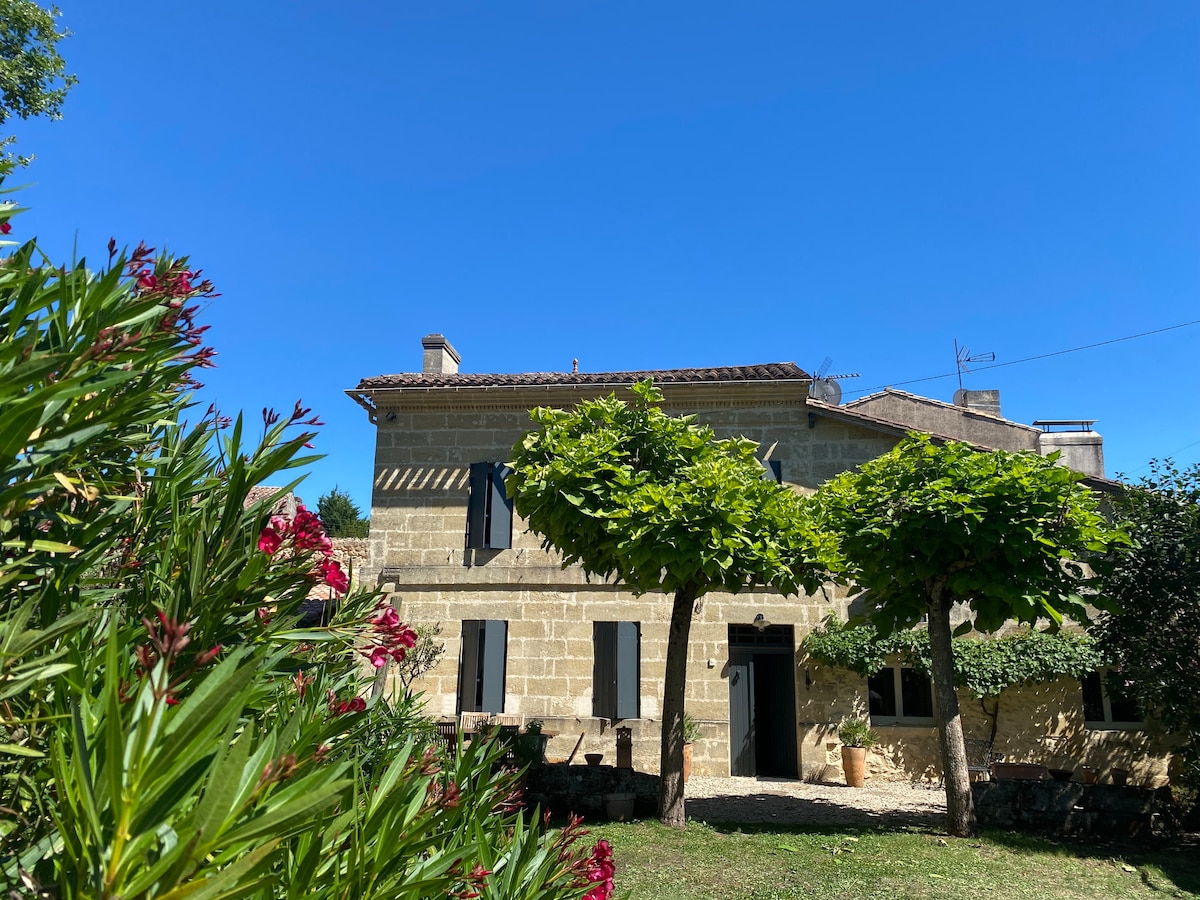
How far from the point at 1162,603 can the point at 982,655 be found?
14.1ft

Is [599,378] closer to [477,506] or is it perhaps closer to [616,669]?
[477,506]

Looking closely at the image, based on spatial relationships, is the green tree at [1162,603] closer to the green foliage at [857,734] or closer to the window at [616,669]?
the green foliage at [857,734]

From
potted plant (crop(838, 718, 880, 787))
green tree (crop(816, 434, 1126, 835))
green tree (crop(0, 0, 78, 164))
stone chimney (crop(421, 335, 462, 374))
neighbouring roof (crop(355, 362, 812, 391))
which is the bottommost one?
potted plant (crop(838, 718, 880, 787))

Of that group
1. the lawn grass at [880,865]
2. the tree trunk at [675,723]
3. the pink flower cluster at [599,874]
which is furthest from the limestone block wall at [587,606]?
the pink flower cluster at [599,874]

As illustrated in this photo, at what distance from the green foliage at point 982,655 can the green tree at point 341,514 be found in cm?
2786

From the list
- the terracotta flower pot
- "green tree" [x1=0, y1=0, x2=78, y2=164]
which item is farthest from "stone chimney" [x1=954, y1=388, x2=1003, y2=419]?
"green tree" [x1=0, y1=0, x2=78, y2=164]

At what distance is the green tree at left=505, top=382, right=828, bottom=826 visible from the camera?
28.3ft

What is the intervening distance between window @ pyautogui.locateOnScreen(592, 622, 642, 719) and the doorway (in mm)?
1847

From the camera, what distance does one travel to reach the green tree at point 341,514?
1492 inches

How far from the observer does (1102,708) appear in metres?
13.8

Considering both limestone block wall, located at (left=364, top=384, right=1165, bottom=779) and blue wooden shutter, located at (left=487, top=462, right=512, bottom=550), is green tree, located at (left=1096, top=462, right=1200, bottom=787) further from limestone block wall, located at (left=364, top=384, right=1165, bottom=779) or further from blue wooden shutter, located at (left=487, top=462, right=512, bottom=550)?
blue wooden shutter, located at (left=487, top=462, right=512, bottom=550)

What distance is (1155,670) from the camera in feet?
32.1

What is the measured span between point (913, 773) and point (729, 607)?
13.6 ft

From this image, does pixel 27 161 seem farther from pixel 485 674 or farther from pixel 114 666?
pixel 114 666
